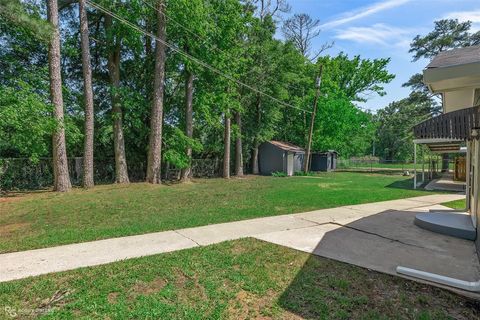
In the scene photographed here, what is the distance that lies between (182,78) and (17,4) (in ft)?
29.0

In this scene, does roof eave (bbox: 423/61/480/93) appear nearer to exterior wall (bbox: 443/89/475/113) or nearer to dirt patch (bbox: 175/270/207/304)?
exterior wall (bbox: 443/89/475/113)

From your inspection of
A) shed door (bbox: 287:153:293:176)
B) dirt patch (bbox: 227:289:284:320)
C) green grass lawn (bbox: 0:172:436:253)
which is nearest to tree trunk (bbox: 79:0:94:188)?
green grass lawn (bbox: 0:172:436:253)

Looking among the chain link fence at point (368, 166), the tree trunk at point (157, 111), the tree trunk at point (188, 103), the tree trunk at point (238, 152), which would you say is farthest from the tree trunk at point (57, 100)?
the chain link fence at point (368, 166)

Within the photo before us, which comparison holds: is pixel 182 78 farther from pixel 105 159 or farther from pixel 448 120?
pixel 448 120

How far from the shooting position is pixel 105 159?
14.9 m

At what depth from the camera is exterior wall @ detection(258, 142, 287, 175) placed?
2236 cm

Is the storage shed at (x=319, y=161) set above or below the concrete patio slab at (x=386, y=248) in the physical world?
above

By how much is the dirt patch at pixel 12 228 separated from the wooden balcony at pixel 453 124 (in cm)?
679

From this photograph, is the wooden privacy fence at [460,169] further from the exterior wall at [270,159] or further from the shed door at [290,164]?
the exterior wall at [270,159]

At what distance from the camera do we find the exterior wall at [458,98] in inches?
215

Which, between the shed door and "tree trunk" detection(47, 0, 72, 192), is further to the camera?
the shed door

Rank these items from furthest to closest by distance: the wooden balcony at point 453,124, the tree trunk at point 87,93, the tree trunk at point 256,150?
the tree trunk at point 256,150, the tree trunk at point 87,93, the wooden balcony at point 453,124

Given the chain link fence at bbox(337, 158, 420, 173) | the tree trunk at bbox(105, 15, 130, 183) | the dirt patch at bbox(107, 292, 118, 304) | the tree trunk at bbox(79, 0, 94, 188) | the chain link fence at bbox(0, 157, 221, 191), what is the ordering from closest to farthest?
the dirt patch at bbox(107, 292, 118, 304)
the tree trunk at bbox(79, 0, 94, 188)
the chain link fence at bbox(0, 157, 221, 191)
the tree trunk at bbox(105, 15, 130, 183)
the chain link fence at bbox(337, 158, 420, 173)

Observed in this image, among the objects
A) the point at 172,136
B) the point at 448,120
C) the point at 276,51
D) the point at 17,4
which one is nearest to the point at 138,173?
the point at 172,136
